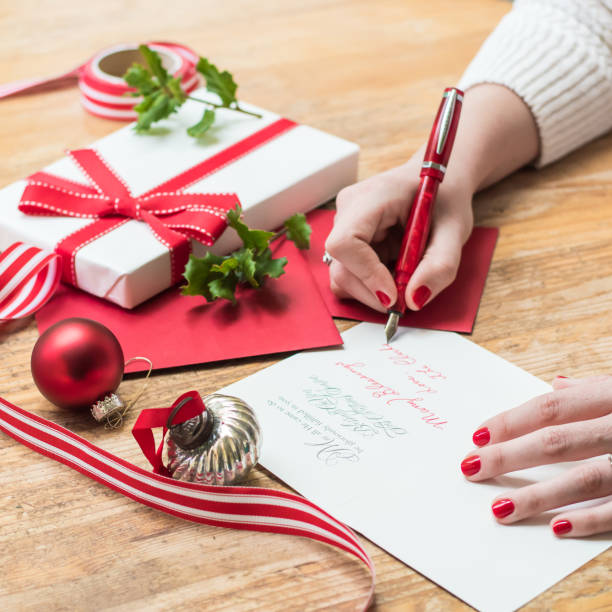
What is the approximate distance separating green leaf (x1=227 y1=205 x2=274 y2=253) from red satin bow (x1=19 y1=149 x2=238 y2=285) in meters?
0.02

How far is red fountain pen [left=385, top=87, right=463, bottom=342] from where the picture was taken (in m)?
0.88

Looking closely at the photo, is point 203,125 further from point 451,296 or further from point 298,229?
point 451,296

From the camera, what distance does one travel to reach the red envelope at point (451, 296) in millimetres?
879

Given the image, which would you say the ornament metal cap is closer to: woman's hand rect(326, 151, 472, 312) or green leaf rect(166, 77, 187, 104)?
woman's hand rect(326, 151, 472, 312)

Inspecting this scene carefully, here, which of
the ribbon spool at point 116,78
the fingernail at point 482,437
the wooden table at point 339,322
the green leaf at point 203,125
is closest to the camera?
the wooden table at point 339,322

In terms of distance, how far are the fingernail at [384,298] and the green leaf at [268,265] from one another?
0.11m

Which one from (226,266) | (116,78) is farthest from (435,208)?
(116,78)

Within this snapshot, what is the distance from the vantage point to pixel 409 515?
0.64 meters

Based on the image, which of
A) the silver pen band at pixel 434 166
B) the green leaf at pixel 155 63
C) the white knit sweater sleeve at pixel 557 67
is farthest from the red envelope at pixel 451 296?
the green leaf at pixel 155 63

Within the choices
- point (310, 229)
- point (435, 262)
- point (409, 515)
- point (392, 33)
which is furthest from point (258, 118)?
point (409, 515)

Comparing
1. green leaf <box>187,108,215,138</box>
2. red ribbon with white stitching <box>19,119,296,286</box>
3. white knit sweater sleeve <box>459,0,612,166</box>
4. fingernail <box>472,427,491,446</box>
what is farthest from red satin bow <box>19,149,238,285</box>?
white knit sweater sleeve <box>459,0,612,166</box>

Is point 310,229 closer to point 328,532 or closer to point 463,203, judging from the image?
point 463,203

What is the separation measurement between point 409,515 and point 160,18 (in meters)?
1.29

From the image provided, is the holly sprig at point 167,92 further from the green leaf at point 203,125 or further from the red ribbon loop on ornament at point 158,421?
the red ribbon loop on ornament at point 158,421
